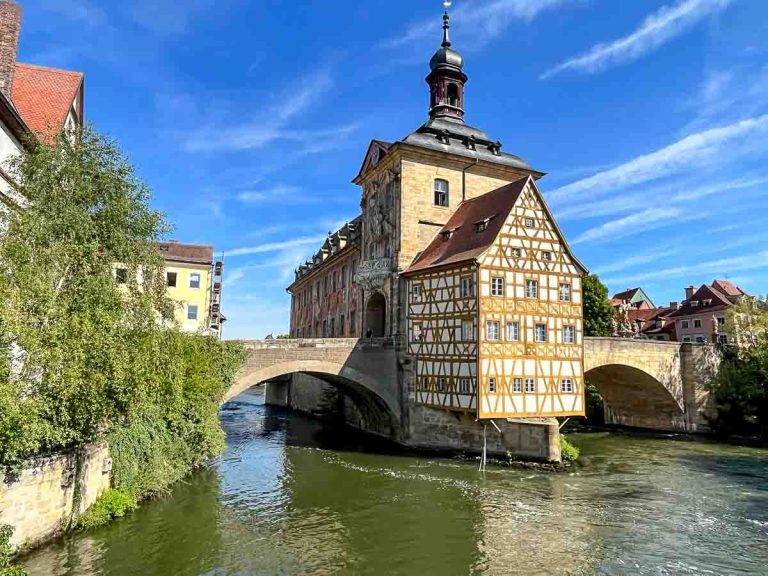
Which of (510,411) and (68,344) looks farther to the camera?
(510,411)

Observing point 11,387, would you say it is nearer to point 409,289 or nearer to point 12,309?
point 12,309

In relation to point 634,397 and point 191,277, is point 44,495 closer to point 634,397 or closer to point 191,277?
point 191,277

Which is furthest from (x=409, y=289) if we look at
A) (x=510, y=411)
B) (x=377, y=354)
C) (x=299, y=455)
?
(x=299, y=455)

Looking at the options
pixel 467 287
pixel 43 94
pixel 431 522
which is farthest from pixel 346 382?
pixel 43 94

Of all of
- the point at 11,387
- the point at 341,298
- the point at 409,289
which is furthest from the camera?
the point at 341,298

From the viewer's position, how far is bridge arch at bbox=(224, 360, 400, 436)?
22.9 metres

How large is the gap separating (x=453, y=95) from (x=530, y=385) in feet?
59.6

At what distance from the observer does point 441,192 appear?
28109mm

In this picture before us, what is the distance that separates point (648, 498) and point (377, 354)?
1250 cm

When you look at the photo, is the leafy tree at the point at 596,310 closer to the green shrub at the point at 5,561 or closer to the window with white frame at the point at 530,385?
the window with white frame at the point at 530,385

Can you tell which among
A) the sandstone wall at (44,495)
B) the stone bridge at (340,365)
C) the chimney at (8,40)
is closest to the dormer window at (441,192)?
the stone bridge at (340,365)

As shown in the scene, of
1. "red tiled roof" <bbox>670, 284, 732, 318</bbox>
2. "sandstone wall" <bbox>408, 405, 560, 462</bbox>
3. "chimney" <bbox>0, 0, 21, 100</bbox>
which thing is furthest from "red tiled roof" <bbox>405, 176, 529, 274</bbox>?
"red tiled roof" <bbox>670, 284, 732, 318</bbox>

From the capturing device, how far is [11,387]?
9625mm

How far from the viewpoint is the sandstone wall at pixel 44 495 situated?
10.7 m
